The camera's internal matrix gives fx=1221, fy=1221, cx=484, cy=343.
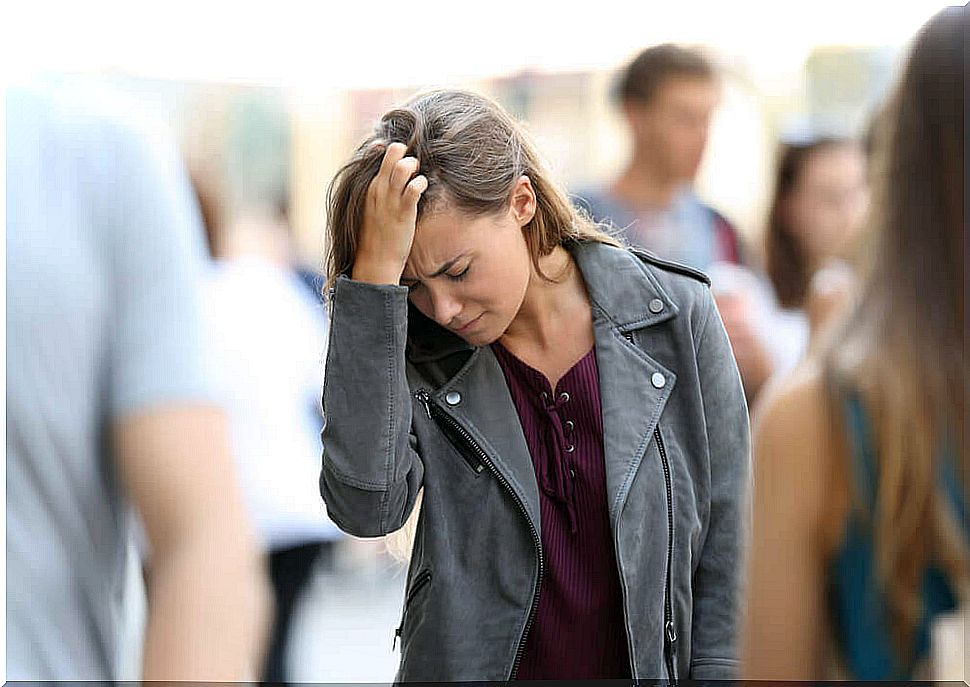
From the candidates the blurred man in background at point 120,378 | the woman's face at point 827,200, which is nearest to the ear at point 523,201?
the blurred man in background at point 120,378

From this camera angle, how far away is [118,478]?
2.80ft

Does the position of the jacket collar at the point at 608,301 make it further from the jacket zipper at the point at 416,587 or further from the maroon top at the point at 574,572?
the jacket zipper at the point at 416,587

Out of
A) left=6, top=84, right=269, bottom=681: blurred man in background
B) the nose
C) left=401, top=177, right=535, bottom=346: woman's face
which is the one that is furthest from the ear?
left=6, top=84, right=269, bottom=681: blurred man in background

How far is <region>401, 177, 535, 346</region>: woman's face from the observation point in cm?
127

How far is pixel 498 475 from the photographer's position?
4.28 feet

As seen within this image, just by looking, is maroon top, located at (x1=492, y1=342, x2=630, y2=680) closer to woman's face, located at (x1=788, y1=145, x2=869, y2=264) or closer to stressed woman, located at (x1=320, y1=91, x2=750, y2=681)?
stressed woman, located at (x1=320, y1=91, x2=750, y2=681)

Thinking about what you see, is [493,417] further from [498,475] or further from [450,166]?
[450,166]

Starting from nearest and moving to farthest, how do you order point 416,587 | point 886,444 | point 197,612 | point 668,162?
point 197,612 → point 886,444 → point 416,587 → point 668,162

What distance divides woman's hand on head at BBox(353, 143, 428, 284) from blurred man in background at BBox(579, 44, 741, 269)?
369 mm

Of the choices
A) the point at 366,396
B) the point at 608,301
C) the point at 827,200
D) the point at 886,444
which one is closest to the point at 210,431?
the point at 366,396

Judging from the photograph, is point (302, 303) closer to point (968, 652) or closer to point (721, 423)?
point (721, 423)

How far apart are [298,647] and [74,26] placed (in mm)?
1144

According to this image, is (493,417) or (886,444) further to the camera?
(493,417)

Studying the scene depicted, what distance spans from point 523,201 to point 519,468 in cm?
29
